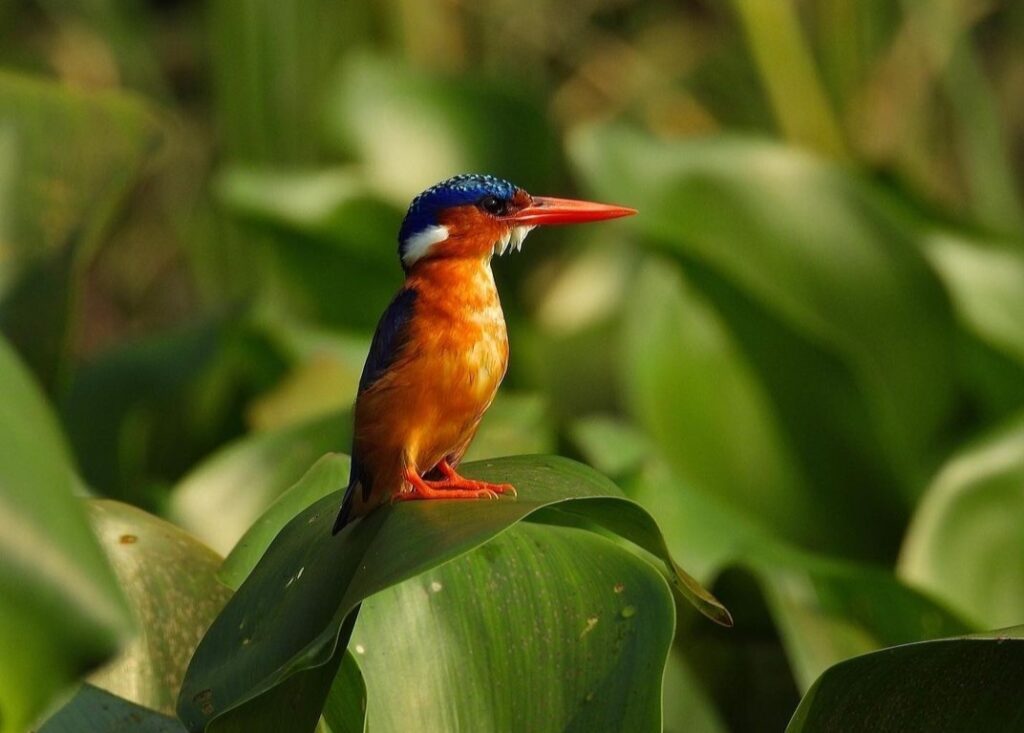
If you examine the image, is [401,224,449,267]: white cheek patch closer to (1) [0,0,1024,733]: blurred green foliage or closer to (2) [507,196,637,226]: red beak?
(2) [507,196,637,226]: red beak

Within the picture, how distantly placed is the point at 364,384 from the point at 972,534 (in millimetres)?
1081

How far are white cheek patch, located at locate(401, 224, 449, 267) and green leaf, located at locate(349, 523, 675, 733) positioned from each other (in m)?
0.23

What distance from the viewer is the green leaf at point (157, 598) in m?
1.22

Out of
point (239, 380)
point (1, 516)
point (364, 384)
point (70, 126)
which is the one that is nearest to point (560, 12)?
point (239, 380)

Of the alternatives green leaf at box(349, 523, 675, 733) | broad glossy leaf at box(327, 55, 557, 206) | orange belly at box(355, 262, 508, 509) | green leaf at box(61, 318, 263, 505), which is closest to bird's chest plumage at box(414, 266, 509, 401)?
orange belly at box(355, 262, 508, 509)

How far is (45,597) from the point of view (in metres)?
0.75

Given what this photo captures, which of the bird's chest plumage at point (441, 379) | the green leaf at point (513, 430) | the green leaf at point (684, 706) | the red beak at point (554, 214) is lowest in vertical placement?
the green leaf at point (684, 706)

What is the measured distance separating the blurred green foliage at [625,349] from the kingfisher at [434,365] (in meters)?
0.08

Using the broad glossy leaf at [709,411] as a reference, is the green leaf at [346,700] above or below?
above

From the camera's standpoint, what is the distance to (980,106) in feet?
12.7

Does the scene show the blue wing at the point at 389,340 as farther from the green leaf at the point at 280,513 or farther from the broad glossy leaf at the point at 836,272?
the broad glossy leaf at the point at 836,272

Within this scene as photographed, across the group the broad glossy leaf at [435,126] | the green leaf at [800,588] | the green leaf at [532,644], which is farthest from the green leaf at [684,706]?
the broad glossy leaf at [435,126]

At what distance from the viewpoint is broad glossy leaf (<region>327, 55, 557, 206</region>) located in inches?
115

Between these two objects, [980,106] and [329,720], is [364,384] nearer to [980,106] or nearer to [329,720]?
[329,720]
